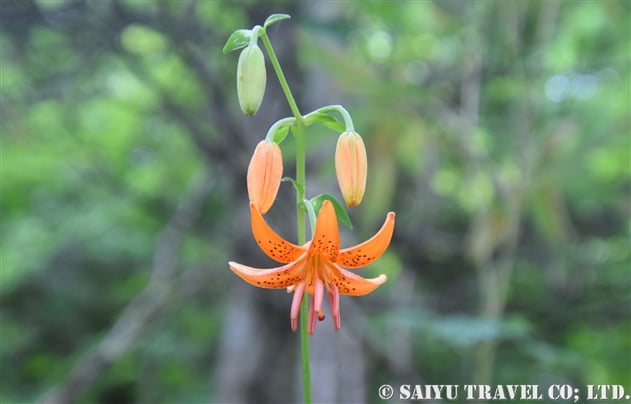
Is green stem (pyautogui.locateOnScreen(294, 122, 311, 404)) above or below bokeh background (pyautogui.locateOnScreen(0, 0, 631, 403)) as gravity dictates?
below

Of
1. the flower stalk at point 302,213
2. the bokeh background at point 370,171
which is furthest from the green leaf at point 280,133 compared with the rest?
the bokeh background at point 370,171

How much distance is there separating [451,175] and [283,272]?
9.31ft

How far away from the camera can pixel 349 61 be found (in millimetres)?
1996

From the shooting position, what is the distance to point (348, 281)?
0.69m

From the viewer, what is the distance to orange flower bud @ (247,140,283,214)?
2.19 ft

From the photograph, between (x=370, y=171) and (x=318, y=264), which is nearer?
(x=318, y=264)

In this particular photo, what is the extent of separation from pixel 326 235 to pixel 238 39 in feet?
0.81

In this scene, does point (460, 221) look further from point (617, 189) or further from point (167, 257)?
point (167, 257)

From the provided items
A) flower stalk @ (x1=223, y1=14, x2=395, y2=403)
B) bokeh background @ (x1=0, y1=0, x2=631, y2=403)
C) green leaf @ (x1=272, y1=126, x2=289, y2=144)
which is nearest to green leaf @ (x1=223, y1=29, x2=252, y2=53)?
flower stalk @ (x1=223, y1=14, x2=395, y2=403)

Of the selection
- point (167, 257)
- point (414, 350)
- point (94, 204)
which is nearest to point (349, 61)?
point (167, 257)

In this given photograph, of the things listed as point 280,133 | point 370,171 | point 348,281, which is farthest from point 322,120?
point 370,171

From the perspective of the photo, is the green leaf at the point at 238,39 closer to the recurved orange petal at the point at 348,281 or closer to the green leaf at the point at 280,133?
the green leaf at the point at 280,133

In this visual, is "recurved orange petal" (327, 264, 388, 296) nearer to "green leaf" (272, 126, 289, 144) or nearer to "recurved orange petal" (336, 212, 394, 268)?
"recurved orange petal" (336, 212, 394, 268)

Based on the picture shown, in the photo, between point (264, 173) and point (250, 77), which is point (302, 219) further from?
point (250, 77)
